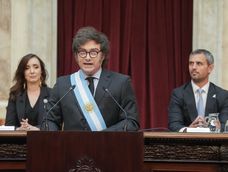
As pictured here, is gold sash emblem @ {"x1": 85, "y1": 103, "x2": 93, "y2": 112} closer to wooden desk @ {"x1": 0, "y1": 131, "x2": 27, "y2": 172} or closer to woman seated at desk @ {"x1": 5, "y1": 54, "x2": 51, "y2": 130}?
wooden desk @ {"x1": 0, "y1": 131, "x2": 27, "y2": 172}

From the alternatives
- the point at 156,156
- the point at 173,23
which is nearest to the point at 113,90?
the point at 156,156

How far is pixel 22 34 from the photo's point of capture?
737cm

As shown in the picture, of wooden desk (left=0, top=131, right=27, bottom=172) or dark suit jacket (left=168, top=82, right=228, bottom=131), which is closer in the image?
wooden desk (left=0, top=131, right=27, bottom=172)

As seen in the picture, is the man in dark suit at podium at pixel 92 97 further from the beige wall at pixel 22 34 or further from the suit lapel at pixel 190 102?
the beige wall at pixel 22 34

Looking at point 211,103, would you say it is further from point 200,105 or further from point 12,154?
point 12,154

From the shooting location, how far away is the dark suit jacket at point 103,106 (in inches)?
177

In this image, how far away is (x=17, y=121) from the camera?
609 cm

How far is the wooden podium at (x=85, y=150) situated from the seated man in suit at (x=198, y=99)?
2091 millimetres

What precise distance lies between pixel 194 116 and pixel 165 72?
2.05m

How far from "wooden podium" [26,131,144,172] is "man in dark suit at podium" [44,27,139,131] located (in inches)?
26.0

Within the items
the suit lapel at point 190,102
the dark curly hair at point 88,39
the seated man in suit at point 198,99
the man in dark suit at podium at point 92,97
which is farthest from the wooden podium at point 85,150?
the suit lapel at point 190,102

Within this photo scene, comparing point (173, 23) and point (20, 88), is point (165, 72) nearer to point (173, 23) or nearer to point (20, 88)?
point (173, 23)

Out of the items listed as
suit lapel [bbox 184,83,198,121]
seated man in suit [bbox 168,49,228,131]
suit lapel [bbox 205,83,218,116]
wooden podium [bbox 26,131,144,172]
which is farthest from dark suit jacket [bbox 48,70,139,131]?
suit lapel [bbox 205,83,218,116]

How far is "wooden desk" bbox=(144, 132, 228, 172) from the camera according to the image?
14.1 feet
